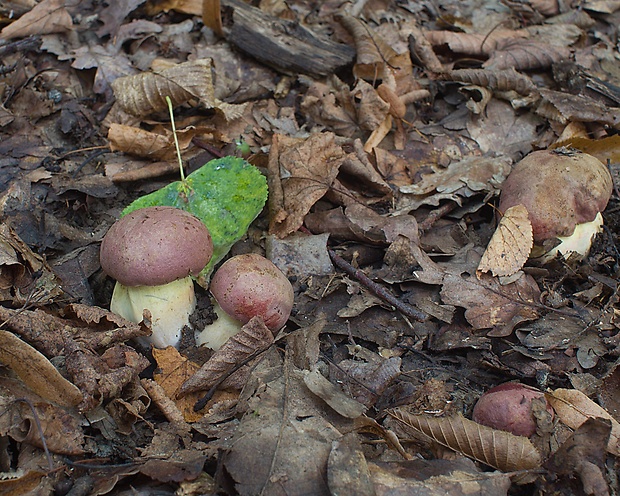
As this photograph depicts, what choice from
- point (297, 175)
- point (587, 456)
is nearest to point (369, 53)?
point (297, 175)

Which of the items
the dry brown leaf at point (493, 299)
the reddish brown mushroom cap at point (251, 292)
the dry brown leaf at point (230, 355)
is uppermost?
the reddish brown mushroom cap at point (251, 292)

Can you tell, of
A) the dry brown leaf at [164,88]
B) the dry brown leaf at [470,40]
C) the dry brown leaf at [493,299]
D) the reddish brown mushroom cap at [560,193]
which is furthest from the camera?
the dry brown leaf at [470,40]

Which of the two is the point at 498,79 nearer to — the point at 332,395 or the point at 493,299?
the point at 493,299

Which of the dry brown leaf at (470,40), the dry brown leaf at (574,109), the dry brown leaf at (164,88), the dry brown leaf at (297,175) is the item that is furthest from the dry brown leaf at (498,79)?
the dry brown leaf at (164,88)

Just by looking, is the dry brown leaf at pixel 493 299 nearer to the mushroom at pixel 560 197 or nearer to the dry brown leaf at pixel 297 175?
the mushroom at pixel 560 197

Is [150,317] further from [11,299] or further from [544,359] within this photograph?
[544,359]

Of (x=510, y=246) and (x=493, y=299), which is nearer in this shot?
(x=493, y=299)
